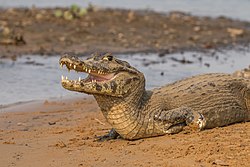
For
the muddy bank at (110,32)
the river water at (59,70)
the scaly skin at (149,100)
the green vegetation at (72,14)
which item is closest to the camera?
the scaly skin at (149,100)

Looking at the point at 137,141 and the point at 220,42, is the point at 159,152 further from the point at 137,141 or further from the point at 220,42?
the point at 220,42

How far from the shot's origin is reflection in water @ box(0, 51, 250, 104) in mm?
10696

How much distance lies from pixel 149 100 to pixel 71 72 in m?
5.39

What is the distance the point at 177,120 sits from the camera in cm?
681

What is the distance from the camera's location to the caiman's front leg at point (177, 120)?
6.80 meters

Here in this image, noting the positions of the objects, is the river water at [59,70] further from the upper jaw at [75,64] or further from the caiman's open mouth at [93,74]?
the upper jaw at [75,64]

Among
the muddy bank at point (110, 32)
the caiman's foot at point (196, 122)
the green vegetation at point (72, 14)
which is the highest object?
the caiman's foot at point (196, 122)

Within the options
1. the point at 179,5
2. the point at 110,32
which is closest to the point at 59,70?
the point at 110,32

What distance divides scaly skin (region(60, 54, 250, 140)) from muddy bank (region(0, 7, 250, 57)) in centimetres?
739

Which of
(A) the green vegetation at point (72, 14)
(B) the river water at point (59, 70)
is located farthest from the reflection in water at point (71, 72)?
(A) the green vegetation at point (72, 14)

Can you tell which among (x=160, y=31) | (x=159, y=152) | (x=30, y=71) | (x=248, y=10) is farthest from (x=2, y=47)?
(x=248, y=10)

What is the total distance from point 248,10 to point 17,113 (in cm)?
1597

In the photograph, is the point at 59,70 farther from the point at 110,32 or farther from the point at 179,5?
the point at 179,5

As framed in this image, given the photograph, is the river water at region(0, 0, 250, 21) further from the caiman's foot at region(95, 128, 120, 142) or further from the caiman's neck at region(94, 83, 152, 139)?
the caiman's neck at region(94, 83, 152, 139)
